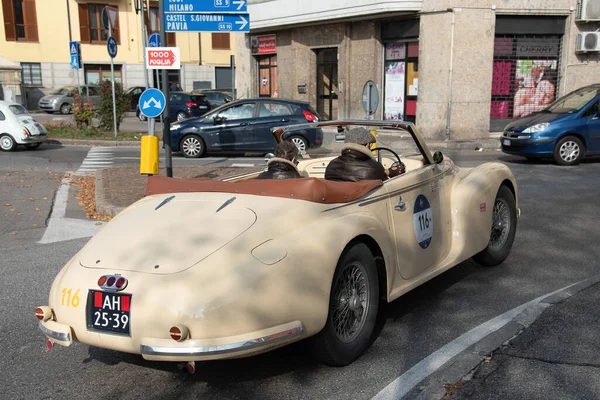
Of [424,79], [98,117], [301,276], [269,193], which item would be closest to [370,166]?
[269,193]

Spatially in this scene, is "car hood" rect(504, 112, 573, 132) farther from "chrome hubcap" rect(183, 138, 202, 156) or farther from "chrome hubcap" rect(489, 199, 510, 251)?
"chrome hubcap" rect(489, 199, 510, 251)

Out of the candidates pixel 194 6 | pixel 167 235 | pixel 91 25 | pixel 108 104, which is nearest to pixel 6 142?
pixel 108 104

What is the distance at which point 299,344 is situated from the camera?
152 inches

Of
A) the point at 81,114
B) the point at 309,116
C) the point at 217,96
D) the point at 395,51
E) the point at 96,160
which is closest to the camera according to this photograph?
the point at 96,160

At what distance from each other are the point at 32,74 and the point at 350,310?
141ft

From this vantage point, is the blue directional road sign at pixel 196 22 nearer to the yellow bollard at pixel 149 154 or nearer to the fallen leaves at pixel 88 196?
the yellow bollard at pixel 149 154

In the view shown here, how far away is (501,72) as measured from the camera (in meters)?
20.3

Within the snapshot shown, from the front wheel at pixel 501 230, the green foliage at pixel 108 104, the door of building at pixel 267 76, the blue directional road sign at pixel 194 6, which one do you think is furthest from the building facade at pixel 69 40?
the front wheel at pixel 501 230

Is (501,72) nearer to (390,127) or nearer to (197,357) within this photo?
(390,127)

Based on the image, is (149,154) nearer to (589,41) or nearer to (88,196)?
(88,196)

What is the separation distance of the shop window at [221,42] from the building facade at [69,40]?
707 millimetres

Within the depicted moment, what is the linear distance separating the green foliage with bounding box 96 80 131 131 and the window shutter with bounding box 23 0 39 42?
76.1 ft

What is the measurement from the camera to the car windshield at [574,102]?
14352 mm

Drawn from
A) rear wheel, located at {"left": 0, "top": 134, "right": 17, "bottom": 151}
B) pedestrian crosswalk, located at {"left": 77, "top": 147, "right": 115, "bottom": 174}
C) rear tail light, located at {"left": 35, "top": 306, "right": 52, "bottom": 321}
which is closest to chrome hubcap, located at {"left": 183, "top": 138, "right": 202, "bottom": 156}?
pedestrian crosswalk, located at {"left": 77, "top": 147, "right": 115, "bottom": 174}
